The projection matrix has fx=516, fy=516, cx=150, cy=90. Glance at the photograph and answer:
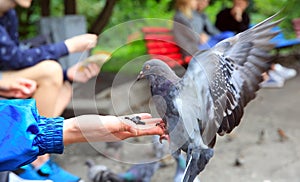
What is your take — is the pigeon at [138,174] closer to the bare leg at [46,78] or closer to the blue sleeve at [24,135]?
the bare leg at [46,78]

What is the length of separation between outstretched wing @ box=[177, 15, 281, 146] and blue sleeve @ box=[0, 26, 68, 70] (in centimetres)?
127

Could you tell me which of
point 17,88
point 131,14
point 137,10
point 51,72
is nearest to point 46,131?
point 17,88

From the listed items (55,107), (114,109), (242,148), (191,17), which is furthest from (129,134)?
(191,17)

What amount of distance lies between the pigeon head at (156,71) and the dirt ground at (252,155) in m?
1.29

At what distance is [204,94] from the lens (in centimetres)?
110

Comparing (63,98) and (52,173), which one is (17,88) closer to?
(63,98)

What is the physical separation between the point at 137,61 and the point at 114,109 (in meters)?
0.13

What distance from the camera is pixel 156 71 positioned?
1085 millimetres

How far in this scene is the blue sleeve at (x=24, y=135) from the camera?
42.8 inches

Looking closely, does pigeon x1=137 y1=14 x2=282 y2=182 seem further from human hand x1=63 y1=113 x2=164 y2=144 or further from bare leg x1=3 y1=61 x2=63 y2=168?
bare leg x1=3 y1=61 x2=63 y2=168

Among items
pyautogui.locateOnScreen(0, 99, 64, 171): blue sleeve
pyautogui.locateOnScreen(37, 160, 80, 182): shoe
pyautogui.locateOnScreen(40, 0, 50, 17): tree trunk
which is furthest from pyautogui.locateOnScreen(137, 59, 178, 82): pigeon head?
pyautogui.locateOnScreen(40, 0, 50, 17): tree trunk

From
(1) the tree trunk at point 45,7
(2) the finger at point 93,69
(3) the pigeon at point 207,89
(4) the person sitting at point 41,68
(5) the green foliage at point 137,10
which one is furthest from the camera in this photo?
(5) the green foliage at point 137,10

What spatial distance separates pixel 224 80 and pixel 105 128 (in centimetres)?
29

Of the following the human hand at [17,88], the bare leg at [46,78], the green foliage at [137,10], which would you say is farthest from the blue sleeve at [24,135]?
the green foliage at [137,10]
